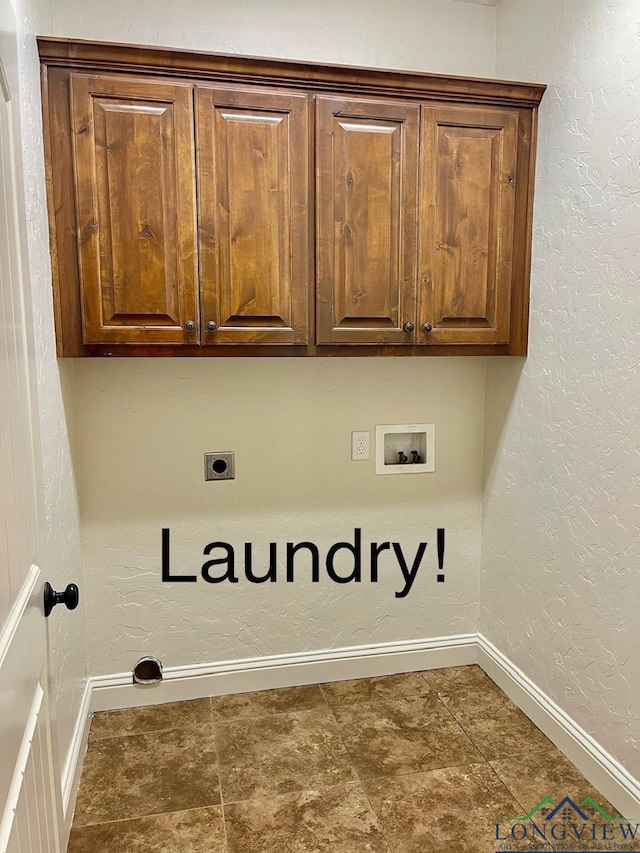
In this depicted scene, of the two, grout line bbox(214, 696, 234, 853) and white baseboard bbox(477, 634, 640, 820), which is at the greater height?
white baseboard bbox(477, 634, 640, 820)

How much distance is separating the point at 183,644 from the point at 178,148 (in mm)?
1777

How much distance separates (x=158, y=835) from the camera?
5.80ft

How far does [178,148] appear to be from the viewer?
Result: 1.91 metres

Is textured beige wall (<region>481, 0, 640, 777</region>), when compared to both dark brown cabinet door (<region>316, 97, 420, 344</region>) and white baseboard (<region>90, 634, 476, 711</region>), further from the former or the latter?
dark brown cabinet door (<region>316, 97, 420, 344</region>)

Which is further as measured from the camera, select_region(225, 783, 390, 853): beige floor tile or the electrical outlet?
the electrical outlet

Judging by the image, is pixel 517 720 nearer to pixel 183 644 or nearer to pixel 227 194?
pixel 183 644

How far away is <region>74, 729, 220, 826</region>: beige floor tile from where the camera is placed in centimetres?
187

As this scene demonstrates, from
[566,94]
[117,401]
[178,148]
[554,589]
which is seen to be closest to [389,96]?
[566,94]

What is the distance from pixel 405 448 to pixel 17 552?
69.8 inches

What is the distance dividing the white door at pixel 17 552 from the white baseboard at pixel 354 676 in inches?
38.1

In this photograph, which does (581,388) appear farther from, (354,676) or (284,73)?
(354,676)

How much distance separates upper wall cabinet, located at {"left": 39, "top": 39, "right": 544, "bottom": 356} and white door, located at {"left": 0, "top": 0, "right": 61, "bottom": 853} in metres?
0.77

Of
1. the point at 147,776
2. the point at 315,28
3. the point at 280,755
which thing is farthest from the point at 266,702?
the point at 315,28

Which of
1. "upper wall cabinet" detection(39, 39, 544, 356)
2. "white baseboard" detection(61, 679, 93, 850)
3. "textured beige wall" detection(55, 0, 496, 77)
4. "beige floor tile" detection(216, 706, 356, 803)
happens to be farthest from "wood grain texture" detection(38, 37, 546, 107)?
"beige floor tile" detection(216, 706, 356, 803)
